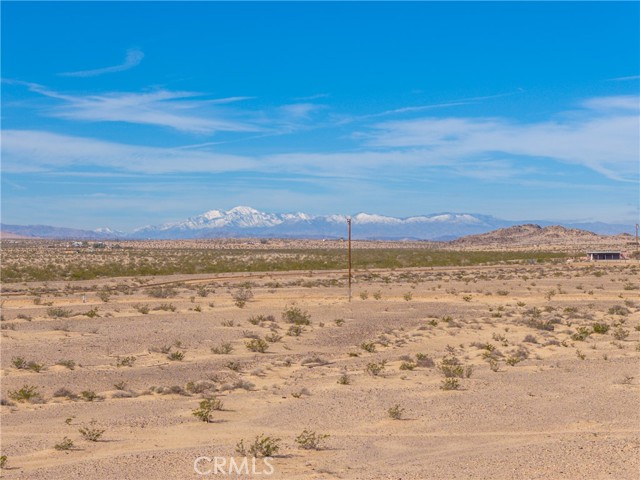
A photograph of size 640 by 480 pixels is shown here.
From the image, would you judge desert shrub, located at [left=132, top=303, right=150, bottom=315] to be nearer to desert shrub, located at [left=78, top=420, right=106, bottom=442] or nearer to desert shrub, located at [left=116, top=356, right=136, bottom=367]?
desert shrub, located at [left=116, top=356, right=136, bottom=367]

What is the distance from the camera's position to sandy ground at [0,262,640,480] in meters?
12.0

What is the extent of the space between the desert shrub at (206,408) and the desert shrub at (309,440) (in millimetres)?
2518

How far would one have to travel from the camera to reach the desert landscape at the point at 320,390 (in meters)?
12.0

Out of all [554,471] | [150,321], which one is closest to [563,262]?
[150,321]

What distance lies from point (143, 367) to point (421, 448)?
11565 millimetres

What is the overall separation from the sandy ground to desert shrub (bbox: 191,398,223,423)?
124 mm

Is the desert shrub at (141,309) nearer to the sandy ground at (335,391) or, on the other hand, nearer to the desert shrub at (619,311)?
the sandy ground at (335,391)

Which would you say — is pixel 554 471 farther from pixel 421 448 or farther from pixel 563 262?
pixel 563 262

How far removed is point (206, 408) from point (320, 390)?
3.73 m

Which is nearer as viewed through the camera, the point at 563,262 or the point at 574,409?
the point at 574,409

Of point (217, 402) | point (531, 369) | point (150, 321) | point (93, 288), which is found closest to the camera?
point (217, 402)

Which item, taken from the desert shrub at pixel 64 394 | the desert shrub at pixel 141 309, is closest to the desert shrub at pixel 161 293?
the desert shrub at pixel 141 309

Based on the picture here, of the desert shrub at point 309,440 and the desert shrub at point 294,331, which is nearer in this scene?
the desert shrub at point 309,440

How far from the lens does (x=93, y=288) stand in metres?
51.7
